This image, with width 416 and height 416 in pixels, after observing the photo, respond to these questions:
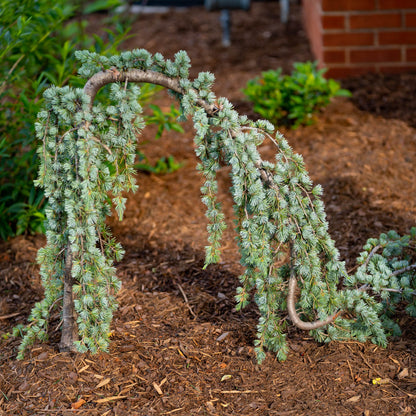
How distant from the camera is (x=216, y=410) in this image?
253 centimetres

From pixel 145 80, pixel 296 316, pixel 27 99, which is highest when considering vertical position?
pixel 145 80

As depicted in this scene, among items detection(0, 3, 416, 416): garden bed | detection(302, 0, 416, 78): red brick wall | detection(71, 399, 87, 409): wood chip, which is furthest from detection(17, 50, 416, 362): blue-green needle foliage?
detection(302, 0, 416, 78): red brick wall

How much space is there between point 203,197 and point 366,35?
151 inches

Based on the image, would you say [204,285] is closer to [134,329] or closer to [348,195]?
[134,329]

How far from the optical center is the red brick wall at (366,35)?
5.55 m

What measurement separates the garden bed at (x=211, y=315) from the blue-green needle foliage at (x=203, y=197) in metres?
0.13

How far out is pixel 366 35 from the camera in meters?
5.67

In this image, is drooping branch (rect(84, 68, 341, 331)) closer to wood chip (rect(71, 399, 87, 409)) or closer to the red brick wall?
wood chip (rect(71, 399, 87, 409))

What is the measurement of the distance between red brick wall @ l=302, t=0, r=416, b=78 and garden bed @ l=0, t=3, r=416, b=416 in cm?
20

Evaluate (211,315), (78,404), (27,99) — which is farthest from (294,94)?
(78,404)

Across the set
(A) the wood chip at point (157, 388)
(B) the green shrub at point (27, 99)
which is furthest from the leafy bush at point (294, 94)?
(A) the wood chip at point (157, 388)

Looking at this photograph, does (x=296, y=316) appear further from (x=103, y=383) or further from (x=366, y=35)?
(x=366, y=35)

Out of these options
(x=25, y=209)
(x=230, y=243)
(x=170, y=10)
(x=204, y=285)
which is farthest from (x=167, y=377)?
(x=170, y=10)

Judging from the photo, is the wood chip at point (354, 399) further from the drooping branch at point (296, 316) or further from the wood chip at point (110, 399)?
the wood chip at point (110, 399)
